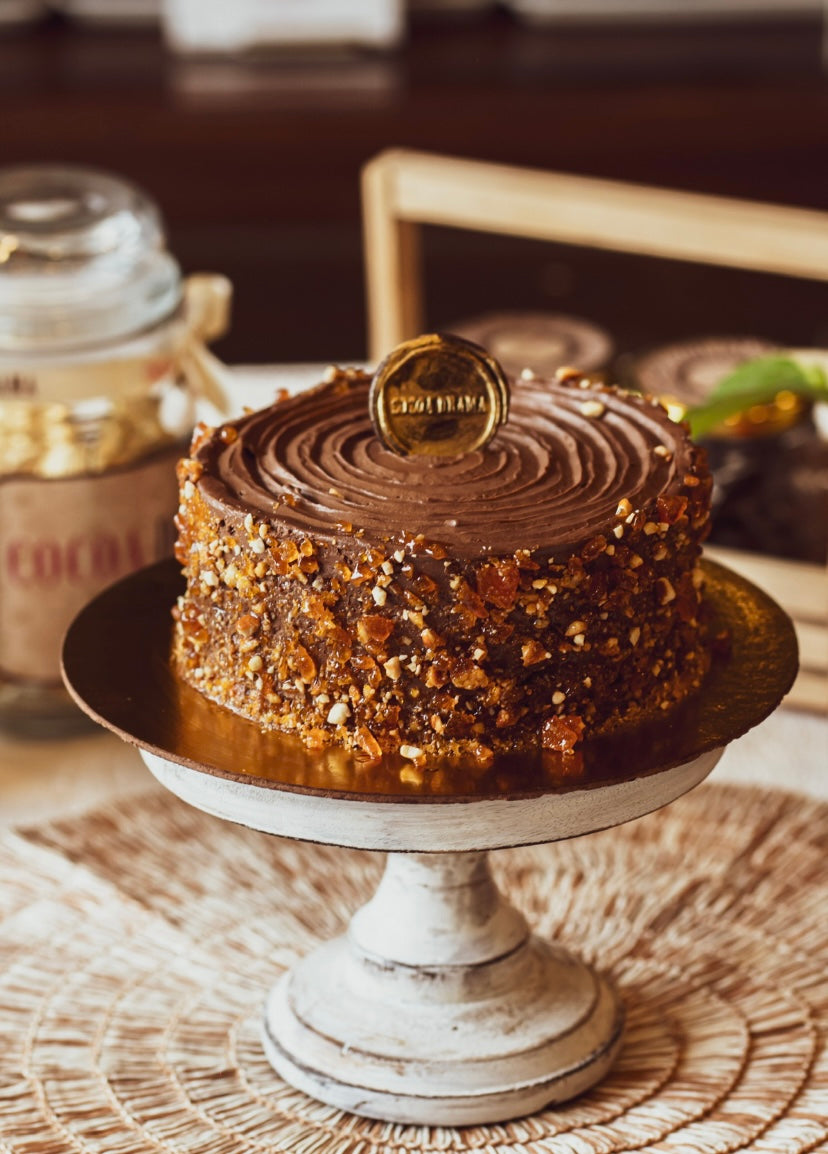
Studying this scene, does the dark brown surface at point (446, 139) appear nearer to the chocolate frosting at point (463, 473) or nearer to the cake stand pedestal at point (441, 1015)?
the chocolate frosting at point (463, 473)

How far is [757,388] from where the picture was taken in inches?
67.7

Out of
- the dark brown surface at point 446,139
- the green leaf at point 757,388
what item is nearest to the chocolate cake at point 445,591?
the green leaf at point 757,388

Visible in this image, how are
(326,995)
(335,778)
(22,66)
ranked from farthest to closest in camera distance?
1. (22,66)
2. (326,995)
3. (335,778)

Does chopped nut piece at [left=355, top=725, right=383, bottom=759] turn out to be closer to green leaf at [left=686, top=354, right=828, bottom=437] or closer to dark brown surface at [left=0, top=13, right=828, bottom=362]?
green leaf at [left=686, top=354, right=828, bottom=437]

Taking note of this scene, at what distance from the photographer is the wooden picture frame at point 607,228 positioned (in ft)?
5.87

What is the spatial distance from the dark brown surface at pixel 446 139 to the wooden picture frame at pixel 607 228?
116cm

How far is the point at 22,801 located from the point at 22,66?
78.9 inches

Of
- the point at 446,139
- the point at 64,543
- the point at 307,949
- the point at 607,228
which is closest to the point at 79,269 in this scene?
the point at 64,543

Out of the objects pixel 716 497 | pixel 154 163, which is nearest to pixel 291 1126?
pixel 716 497

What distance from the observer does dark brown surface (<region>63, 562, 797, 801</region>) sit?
1108 mm

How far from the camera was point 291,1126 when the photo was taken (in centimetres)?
130

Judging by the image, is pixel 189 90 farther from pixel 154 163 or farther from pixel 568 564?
pixel 568 564

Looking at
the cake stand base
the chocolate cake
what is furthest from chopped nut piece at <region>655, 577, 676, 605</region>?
the cake stand base

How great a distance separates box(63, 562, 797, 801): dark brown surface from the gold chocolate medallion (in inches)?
8.5
